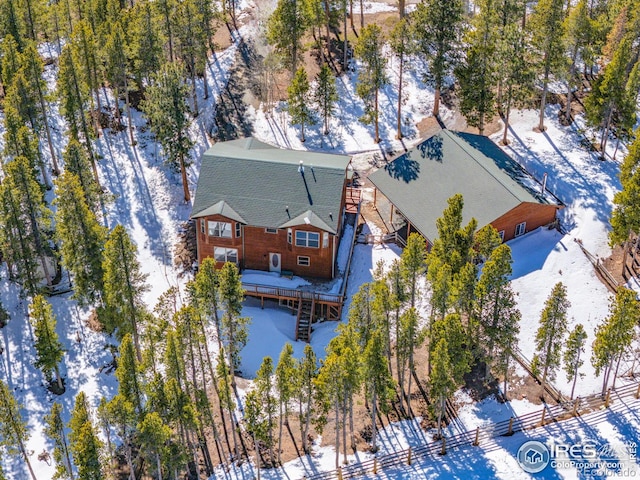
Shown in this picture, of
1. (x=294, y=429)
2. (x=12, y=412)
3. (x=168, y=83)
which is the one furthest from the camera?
(x=168, y=83)

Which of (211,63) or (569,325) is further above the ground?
(211,63)

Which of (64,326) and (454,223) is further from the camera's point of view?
(64,326)

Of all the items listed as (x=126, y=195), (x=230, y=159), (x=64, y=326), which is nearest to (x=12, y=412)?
(x=64, y=326)

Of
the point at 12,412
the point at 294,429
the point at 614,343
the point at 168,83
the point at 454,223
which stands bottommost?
the point at 294,429

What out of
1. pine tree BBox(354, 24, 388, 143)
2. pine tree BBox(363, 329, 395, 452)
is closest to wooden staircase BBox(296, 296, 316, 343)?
pine tree BBox(363, 329, 395, 452)

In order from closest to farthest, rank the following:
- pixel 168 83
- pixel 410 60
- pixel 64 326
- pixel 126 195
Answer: pixel 64 326 < pixel 168 83 < pixel 126 195 < pixel 410 60

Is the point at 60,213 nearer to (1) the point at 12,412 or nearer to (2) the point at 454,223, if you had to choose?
(1) the point at 12,412

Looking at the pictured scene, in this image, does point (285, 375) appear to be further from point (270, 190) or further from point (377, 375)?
point (270, 190)
